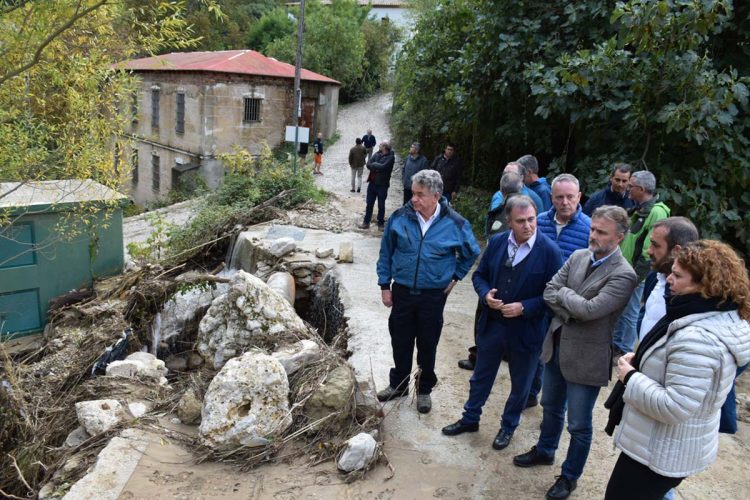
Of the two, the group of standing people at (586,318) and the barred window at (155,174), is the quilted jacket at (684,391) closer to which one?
the group of standing people at (586,318)

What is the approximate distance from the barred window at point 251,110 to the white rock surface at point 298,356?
52.9 ft

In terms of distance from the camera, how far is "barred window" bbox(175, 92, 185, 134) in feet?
64.0


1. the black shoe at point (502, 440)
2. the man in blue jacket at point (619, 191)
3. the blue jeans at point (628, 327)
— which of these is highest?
the man in blue jacket at point (619, 191)

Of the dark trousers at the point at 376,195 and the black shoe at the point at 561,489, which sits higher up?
the dark trousers at the point at 376,195

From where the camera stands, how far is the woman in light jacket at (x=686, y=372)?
7.54 ft

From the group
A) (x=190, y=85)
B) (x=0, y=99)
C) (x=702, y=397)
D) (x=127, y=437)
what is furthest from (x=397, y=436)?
(x=190, y=85)

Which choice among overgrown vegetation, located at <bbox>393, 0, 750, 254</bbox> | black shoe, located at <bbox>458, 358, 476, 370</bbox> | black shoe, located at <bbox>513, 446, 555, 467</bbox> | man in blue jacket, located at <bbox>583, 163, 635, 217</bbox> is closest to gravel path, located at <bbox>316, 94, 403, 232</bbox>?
overgrown vegetation, located at <bbox>393, 0, 750, 254</bbox>

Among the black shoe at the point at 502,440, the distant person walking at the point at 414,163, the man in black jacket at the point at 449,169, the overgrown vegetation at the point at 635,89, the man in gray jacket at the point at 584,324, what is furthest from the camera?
the distant person walking at the point at 414,163

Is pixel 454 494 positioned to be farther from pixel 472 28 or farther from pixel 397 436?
pixel 472 28

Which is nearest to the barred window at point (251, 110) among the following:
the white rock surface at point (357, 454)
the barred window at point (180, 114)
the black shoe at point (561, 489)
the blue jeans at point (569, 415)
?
the barred window at point (180, 114)

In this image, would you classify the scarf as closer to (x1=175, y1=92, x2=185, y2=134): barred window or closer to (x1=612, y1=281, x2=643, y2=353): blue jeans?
(x1=612, y1=281, x2=643, y2=353): blue jeans

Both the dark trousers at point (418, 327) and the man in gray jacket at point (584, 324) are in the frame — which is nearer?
the man in gray jacket at point (584, 324)

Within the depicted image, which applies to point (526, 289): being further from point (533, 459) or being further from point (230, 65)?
point (230, 65)

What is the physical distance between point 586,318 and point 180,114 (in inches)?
756
